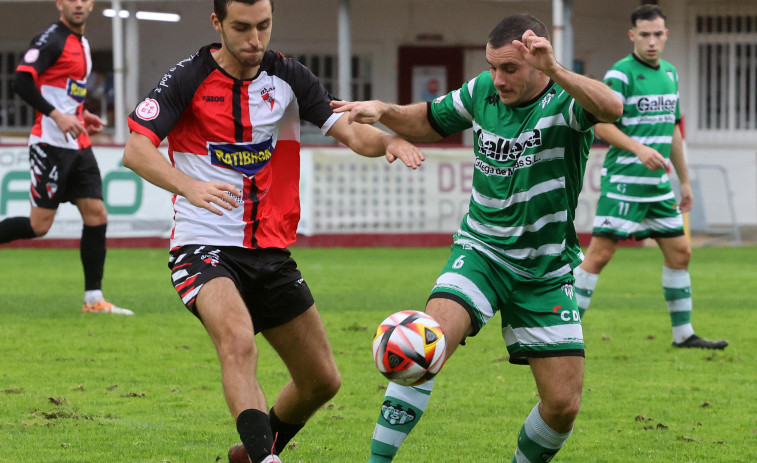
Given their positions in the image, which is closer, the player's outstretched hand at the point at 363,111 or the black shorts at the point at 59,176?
the player's outstretched hand at the point at 363,111

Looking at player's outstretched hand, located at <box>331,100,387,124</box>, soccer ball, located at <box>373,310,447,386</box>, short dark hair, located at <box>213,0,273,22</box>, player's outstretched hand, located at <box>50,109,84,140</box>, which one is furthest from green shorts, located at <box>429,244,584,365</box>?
player's outstretched hand, located at <box>50,109,84,140</box>

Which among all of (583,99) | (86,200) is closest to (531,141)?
(583,99)

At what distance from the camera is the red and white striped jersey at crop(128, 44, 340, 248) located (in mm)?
4703

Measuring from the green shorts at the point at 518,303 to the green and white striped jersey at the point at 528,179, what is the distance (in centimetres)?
5

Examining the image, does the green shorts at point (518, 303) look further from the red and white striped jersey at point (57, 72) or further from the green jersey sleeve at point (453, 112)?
the red and white striped jersey at point (57, 72)

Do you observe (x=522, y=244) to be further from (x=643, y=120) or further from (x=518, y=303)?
(x=643, y=120)

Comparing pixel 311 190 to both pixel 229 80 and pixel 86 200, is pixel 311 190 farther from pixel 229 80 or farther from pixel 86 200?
pixel 229 80

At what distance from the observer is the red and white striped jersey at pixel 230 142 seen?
4.70 metres

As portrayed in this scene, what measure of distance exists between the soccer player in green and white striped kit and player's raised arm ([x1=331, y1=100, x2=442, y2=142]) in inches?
0.5

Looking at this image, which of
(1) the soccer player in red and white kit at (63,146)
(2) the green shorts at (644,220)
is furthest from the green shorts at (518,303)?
(1) the soccer player in red and white kit at (63,146)

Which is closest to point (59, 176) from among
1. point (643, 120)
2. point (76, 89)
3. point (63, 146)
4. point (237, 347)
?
point (63, 146)

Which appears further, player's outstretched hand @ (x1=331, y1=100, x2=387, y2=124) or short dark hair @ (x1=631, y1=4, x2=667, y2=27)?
short dark hair @ (x1=631, y1=4, x2=667, y2=27)

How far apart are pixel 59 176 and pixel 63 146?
29cm

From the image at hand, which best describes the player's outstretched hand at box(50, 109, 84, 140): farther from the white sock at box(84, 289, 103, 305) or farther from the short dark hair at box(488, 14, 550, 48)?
the short dark hair at box(488, 14, 550, 48)
